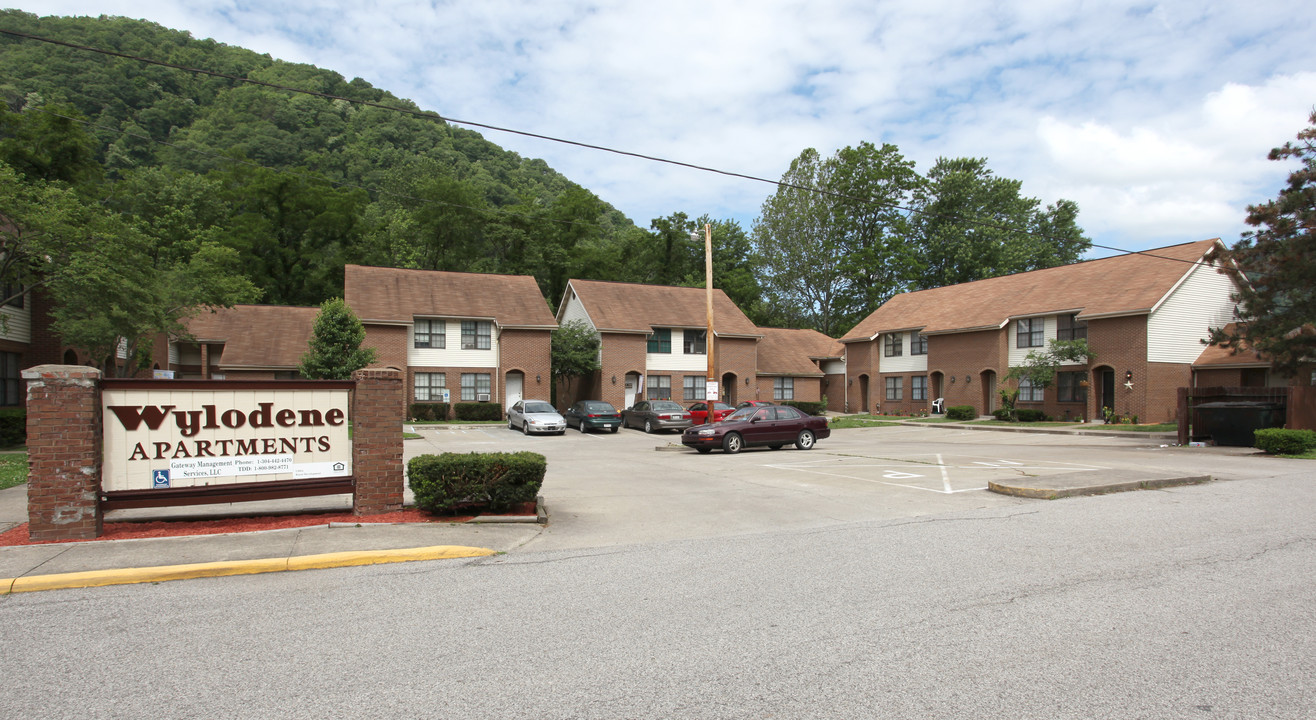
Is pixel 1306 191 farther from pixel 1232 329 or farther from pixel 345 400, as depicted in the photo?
pixel 345 400

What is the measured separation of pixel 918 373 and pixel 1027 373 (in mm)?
8791

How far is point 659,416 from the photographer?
31.7 m

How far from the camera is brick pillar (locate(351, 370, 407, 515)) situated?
9633 mm

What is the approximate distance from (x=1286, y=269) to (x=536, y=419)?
88.1 ft

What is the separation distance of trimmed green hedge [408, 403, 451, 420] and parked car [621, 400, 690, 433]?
34.1 ft

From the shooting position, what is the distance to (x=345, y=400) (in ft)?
32.6

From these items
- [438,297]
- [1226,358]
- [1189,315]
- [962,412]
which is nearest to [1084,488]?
[1226,358]

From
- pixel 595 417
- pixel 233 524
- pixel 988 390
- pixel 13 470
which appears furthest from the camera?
pixel 988 390

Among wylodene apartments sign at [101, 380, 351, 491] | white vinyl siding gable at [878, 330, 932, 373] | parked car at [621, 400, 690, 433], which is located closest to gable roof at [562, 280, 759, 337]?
parked car at [621, 400, 690, 433]

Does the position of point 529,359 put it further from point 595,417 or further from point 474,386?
point 595,417

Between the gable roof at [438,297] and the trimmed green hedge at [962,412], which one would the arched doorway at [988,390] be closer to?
the trimmed green hedge at [962,412]

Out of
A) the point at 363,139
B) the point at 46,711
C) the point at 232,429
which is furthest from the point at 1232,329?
the point at 363,139

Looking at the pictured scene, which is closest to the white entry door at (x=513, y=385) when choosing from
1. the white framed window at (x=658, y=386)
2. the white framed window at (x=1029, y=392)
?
the white framed window at (x=658, y=386)

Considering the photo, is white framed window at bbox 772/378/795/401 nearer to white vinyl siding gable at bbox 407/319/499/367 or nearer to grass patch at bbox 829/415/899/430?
grass patch at bbox 829/415/899/430
